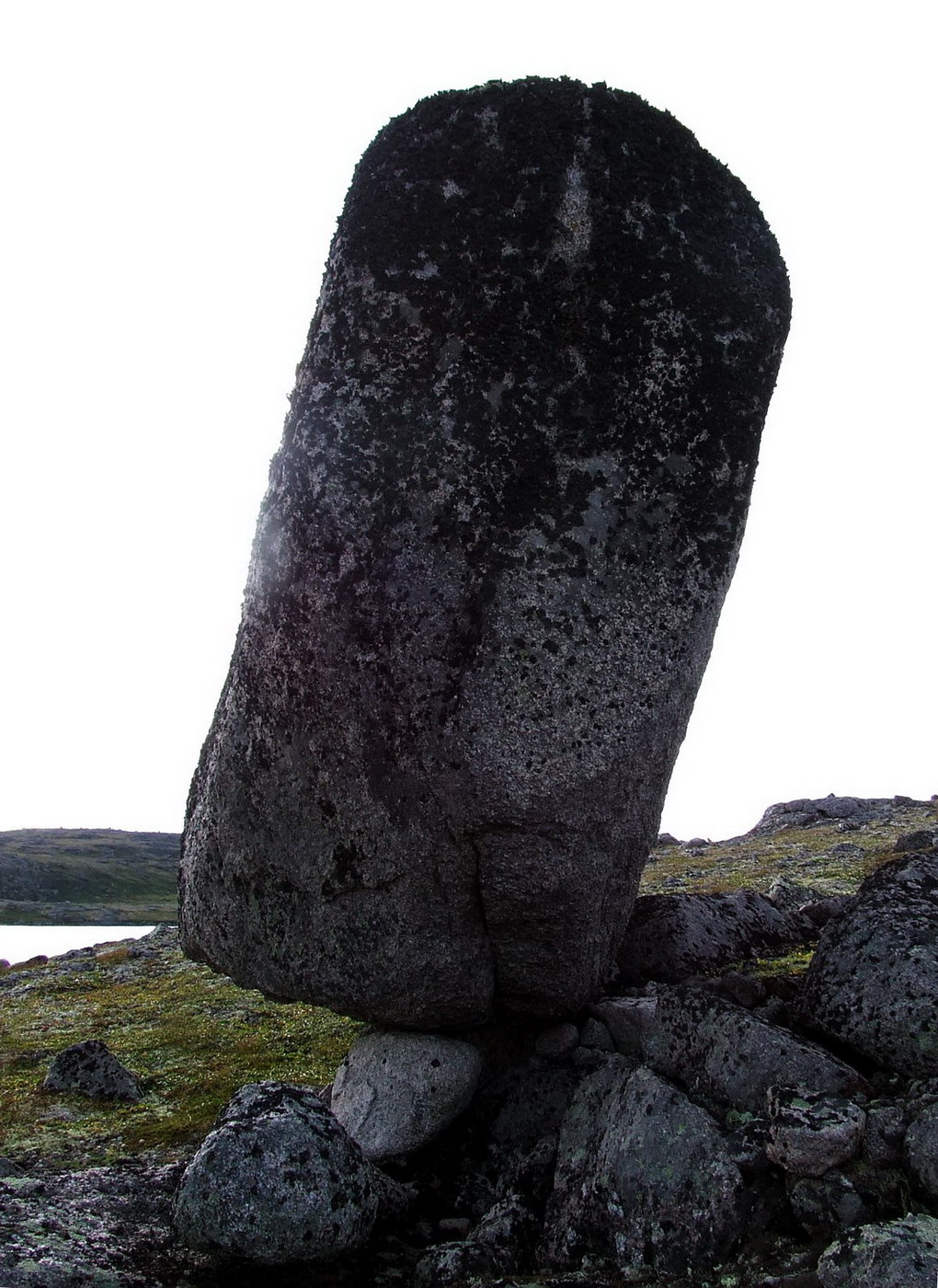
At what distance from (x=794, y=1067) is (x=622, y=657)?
11.7ft

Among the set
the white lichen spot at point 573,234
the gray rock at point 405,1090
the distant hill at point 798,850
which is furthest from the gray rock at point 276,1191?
the distant hill at point 798,850

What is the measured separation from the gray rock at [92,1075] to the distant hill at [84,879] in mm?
93280

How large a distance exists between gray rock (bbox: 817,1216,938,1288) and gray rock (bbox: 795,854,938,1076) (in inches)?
86.5

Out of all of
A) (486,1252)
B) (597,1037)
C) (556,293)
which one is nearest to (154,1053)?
(597,1037)

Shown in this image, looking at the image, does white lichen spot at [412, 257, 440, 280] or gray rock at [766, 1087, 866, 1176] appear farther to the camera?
white lichen spot at [412, 257, 440, 280]

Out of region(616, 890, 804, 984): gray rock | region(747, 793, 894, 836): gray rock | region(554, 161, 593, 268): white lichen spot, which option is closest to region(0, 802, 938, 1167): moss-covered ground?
region(616, 890, 804, 984): gray rock

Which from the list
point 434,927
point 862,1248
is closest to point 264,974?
point 434,927

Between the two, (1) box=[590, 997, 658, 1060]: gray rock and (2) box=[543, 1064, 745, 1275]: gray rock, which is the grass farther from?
(2) box=[543, 1064, 745, 1275]: gray rock

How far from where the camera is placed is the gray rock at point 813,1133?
6531mm

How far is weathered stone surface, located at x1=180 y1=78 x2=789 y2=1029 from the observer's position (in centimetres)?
866

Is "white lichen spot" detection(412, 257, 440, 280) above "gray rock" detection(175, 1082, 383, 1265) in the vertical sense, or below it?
above

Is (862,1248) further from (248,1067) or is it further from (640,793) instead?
(248,1067)

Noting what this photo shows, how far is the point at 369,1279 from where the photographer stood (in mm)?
7484

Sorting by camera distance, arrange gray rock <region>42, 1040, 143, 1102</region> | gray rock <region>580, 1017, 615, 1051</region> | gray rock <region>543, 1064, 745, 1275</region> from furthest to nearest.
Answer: gray rock <region>42, 1040, 143, 1102</region>, gray rock <region>580, 1017, 615, 1051</region>, gray rock <region>543, 1064, 745, 1275</region>
